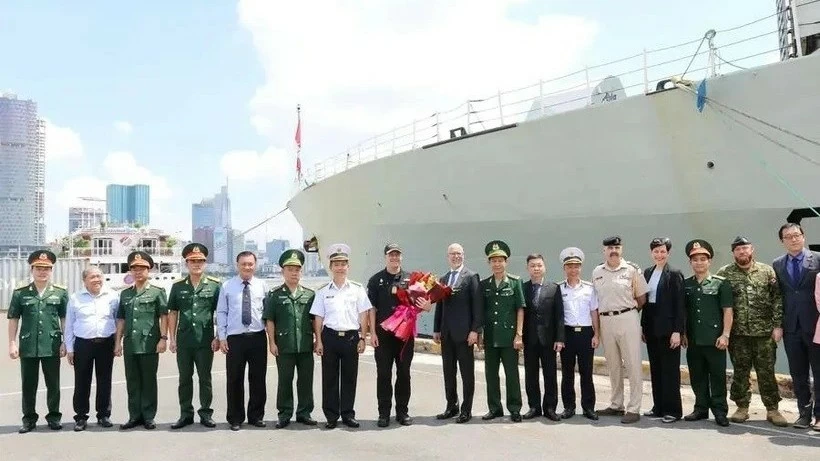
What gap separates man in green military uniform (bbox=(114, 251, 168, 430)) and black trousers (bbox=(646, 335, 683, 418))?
3.66m

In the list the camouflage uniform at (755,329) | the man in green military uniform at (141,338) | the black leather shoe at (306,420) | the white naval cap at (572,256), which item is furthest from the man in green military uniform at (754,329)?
the man in green military uniform at (141,338)

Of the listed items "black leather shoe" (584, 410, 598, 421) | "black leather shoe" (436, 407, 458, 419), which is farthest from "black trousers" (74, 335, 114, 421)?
"black leather shoe" (584, 410, 598, 421)

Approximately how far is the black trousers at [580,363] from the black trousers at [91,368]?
11.2ft

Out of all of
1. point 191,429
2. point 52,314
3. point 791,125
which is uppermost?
point 791,125

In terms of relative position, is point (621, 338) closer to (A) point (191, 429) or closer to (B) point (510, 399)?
(B) point (510, 399)

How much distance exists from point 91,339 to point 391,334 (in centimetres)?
220

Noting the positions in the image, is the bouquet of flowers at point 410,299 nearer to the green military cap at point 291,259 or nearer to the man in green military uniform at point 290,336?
the man in green military uniform at point 290,336

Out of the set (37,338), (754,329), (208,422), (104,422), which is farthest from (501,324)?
(37,338)

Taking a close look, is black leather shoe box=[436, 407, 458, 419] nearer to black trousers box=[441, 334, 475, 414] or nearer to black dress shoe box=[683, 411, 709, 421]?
black trousers box=[441, 334, 475, 414]

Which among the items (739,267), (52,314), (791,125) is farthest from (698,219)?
(52,314)

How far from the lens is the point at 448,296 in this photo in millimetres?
4875

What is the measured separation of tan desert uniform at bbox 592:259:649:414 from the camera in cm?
482

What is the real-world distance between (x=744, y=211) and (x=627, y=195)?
1.41 m

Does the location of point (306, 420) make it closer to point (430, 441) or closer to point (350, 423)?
point (350, 423)
